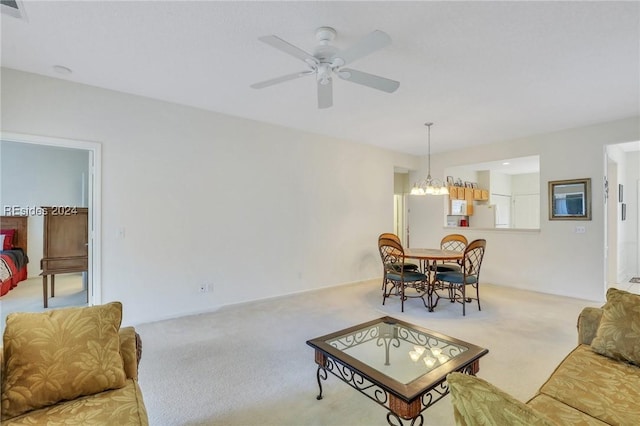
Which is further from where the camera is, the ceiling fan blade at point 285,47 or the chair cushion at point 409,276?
the chair cushion at point 409,276

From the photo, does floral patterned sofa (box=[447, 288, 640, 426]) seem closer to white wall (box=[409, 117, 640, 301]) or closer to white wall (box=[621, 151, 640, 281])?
white wall (box=[409, 117, 640, 301])

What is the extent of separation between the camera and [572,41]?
2283 mm

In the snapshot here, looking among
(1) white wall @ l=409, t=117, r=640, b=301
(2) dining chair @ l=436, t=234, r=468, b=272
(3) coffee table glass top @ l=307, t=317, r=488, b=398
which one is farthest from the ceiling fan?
(1) white wall @ l=409, t=117, r=640, b=301

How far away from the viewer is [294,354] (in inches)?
105

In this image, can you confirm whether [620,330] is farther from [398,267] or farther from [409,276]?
[398,267]

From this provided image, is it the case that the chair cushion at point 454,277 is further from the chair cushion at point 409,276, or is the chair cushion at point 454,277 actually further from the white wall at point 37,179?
the white wall at point 37,179

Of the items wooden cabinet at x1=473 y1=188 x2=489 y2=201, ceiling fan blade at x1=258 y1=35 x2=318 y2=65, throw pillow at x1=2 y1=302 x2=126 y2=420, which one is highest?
ceiling fan blade at x1=258 y1=35 x2=318 y2=65

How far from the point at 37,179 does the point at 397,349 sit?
6107 mm

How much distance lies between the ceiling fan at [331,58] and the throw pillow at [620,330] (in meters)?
1.96

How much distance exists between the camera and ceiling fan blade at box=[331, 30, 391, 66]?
1768mm

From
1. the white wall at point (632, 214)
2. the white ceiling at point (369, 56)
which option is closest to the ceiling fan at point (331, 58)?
the white ceiling at point (369, 56)

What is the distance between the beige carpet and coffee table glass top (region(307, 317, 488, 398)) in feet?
0.97

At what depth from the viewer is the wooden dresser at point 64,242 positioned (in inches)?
146

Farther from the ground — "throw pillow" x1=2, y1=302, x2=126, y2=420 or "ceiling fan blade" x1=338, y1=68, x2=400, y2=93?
"ceiling fan blade" x1=338, y1=68, x2=400, y2=93
